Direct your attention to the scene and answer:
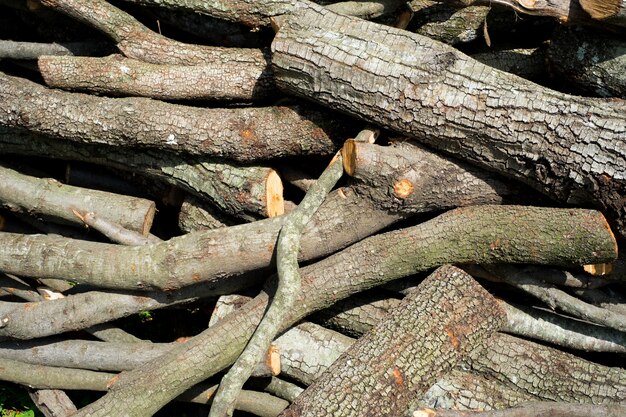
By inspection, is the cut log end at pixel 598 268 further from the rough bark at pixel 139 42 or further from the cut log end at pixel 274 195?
A: the rough bark at pixel 139 42

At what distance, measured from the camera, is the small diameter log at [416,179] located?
13.2 ft

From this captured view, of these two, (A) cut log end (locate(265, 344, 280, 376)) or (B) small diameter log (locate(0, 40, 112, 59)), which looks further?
(B) small diameter log (locate(0, 40, 112, 59))

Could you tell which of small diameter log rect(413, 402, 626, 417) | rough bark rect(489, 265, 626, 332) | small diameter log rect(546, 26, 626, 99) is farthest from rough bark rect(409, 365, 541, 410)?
small diameter log rect(546, 26, 626, 99)

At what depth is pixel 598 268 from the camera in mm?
4082

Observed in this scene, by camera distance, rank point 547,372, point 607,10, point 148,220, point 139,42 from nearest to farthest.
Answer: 1. point 607,10
2. point 547,372
3. point 139,42
4. point 148,220

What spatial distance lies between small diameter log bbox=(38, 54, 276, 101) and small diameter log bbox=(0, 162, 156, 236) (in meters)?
0.72

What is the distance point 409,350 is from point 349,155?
1.20 m

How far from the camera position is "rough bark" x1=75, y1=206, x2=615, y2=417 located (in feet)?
13.0

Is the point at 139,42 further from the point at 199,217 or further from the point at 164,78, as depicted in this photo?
the point at 199,217

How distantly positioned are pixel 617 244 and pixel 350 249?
1578 mm

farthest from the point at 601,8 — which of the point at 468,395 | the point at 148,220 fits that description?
the point at 148,220

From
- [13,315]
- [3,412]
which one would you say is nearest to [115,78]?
[13,315]

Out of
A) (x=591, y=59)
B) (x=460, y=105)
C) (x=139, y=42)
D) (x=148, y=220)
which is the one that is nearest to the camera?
(x=460, y=105)

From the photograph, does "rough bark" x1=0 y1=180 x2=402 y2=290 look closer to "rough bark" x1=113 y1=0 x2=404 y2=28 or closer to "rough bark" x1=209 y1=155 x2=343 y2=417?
"rough bark" x1=209 y1=155 x2=343 y2=417
